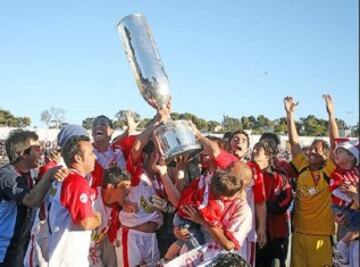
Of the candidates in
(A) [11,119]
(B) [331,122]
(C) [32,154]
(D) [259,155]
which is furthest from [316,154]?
(A) [11,119]

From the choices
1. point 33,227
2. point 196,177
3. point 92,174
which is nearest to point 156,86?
point 196,177

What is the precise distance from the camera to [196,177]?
5020 millimetres

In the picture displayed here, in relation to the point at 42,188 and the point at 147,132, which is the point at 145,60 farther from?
the point at 42,188

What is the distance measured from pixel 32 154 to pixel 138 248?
4.53ft

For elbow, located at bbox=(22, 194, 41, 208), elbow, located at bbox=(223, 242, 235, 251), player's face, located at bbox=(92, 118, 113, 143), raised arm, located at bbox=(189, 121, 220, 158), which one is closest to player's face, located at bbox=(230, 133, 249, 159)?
raised arm, located at bbox=(189, 121, 220, 158)

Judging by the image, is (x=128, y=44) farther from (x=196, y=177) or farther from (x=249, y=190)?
(x=249, y=190)

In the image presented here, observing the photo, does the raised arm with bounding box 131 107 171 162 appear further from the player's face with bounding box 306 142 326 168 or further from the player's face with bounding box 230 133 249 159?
the player's face with bounding box 306 142 326 168

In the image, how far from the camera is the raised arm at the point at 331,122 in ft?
17.6

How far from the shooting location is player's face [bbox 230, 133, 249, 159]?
17.4 feet

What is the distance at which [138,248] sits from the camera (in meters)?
4.96

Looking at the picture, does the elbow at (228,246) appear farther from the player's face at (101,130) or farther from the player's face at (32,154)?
the player's face at (101,130)

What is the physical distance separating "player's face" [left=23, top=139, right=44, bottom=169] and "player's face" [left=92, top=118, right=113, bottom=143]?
1223 millimetres

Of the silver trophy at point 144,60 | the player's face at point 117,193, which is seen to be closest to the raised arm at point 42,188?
the player's face at point 117,193

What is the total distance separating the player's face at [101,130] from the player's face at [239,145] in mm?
1483
